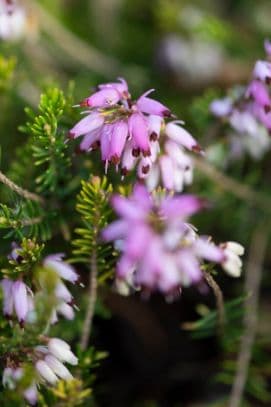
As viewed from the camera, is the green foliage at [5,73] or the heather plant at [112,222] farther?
the green foliage at [5,73]

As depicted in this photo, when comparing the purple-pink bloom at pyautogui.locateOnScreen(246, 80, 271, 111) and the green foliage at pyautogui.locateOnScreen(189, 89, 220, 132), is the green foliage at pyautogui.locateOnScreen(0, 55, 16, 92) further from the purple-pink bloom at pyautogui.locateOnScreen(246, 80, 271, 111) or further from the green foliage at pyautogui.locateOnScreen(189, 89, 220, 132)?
the purple-pink bloom at pyautogui.locateOnScreen(246, 80, 271, 111)

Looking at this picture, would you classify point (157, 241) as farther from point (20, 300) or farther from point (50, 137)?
point (50, 137)

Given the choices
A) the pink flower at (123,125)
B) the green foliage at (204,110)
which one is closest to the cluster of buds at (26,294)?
the pink flower at (123,125)

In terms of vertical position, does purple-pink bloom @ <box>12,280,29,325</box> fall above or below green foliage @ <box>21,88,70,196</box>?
below

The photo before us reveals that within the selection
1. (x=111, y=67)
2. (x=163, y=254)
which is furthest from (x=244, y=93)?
(x=111, y=67)

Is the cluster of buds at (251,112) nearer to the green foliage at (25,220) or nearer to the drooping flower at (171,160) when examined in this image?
the drooping flower at (171,160)

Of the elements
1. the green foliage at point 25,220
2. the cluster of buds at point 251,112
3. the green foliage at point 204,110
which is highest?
the green foliage at point 204,110

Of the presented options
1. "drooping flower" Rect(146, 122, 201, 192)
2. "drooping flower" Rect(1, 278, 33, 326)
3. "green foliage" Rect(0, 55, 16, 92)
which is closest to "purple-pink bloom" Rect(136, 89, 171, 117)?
"drooping flower" Rect(146, 122, 201, 192)

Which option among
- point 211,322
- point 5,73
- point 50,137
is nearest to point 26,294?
point 50,137
